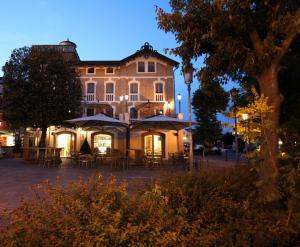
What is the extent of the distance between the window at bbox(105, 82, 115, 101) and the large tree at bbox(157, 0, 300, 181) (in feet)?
91.7

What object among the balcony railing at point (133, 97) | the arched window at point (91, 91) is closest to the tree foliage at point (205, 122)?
the balcony railing at point (133, 97)

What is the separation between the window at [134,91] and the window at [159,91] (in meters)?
1.93

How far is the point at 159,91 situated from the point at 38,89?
13010 mm

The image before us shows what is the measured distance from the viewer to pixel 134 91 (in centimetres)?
3566

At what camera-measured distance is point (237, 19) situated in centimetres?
679

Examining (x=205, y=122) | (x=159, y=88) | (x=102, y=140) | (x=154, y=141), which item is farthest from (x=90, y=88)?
(x=205, y=122)

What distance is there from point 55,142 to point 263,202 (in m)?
30.4

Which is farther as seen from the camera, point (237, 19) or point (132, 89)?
point (132, 89)

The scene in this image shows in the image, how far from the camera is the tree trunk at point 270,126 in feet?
20.4

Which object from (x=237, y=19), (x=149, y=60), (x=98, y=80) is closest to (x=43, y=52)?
(x=98, y=80)

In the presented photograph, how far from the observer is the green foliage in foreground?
3705 millimetres

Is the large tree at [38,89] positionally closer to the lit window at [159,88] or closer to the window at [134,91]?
the window at [134,91]

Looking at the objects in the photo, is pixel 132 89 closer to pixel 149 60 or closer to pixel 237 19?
pixel 149 60

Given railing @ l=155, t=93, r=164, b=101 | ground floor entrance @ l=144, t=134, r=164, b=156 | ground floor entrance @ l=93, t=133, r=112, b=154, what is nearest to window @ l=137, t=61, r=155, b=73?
railing @ l=155, t=93, r=164, b=101
